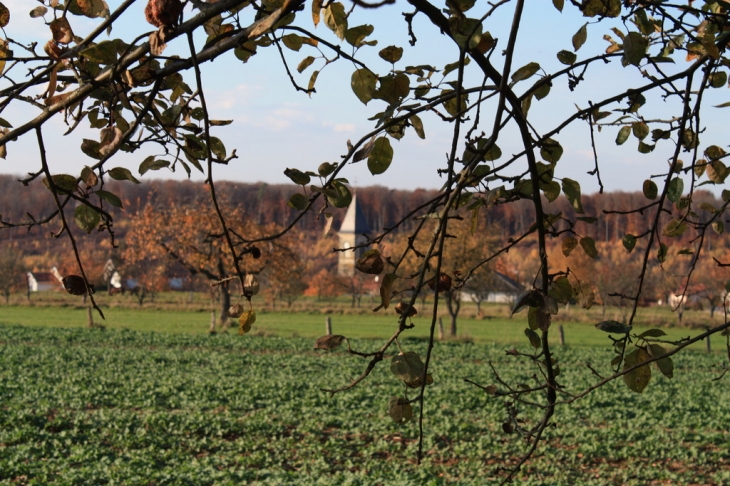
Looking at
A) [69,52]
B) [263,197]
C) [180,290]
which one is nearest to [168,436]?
[69,52]

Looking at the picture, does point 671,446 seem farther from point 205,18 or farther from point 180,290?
point 180,290

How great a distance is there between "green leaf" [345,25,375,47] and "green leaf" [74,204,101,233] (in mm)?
565

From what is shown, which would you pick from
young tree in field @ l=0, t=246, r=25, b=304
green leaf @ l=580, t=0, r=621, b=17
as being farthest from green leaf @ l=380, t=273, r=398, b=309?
young tree in field @ l=0, t=246, r=25, b=304

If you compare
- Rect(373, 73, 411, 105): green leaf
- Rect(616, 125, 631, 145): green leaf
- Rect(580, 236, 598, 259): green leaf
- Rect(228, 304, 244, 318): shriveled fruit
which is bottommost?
Rect(228, 304, 244, 318): shriveled fruit

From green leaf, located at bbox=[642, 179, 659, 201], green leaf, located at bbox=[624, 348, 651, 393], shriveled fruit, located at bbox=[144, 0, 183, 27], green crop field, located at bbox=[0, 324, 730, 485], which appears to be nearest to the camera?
shriveled fruit, located at bbox=[144, 0, 183, 27]

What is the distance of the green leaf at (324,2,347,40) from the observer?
1368 millimetres

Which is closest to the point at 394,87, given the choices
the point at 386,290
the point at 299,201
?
the point at 299,201

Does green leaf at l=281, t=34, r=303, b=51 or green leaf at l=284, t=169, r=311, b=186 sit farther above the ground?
green leaf at l=281, t=34, r=303, b=51

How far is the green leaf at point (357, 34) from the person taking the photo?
132cm

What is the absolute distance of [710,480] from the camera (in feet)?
27.8

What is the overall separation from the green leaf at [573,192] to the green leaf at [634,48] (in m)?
0.34

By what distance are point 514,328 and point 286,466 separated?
31824mm

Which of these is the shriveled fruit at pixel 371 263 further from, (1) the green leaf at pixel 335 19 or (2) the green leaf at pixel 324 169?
(1) the green leaf at pixel 335 19

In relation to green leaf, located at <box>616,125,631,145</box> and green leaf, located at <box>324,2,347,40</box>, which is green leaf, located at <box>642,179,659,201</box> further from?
green leaf, located at <box>324,2,347,40</box>
